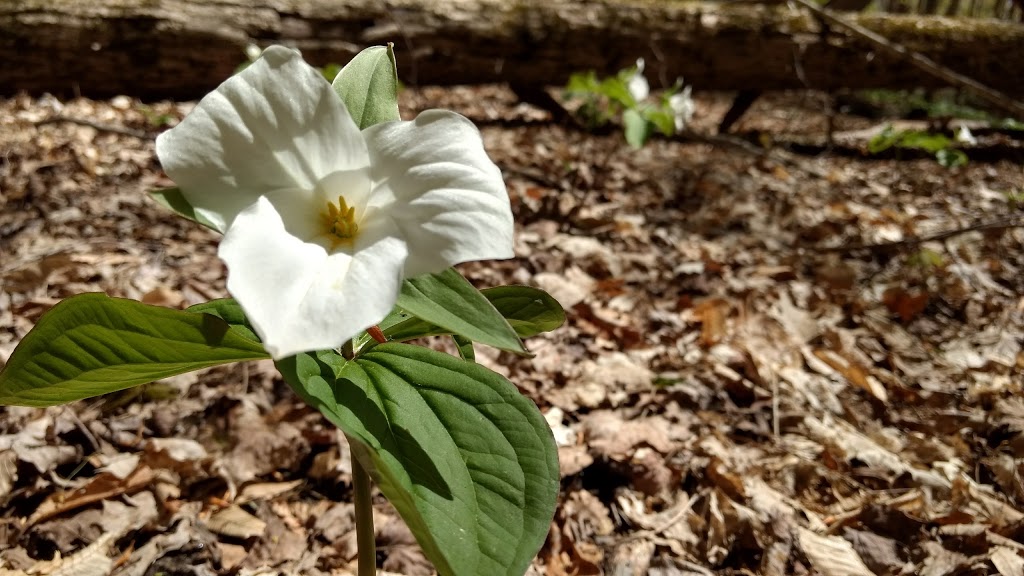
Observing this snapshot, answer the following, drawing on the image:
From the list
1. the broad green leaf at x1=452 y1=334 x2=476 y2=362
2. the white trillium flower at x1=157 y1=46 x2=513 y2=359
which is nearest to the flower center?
the white trillium flower at x1=157 y1=46 x2=513 y2=359

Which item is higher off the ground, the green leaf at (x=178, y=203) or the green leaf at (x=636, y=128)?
the green leaf at (x=178, y=203)

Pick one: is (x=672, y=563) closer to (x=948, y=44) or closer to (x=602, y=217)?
(x=602, y=217)

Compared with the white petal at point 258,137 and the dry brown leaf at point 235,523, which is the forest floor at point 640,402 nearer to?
the dry brown leaf at point 235,523

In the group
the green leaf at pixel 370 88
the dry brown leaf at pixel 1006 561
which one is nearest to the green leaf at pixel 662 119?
the dry brown leaf at pixel 1006 561

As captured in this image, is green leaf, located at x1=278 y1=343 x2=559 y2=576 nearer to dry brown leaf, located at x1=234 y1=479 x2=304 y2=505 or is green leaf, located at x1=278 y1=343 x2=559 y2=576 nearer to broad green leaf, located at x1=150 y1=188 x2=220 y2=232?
broad green leaf, located at x1=150 y1=188 x2=220 y2=232

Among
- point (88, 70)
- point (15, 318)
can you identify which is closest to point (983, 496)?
point (15, 318)

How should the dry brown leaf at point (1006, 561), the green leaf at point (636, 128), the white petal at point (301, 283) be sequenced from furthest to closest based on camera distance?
the green leaf at point (636, 128) → the dry brown leaf at point (1006, 561) → the white petal at point (301, 283)

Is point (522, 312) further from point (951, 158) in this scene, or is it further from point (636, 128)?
point (951, 158)
